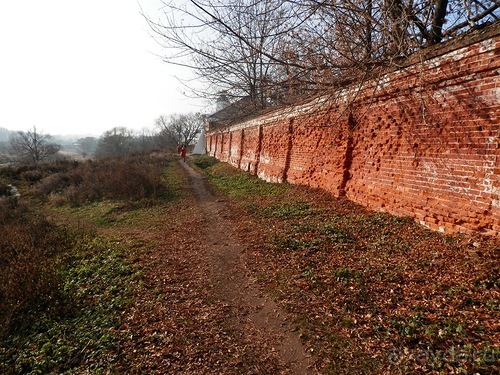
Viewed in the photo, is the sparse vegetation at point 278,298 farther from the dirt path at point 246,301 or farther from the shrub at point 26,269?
the dirt path at point 246,301

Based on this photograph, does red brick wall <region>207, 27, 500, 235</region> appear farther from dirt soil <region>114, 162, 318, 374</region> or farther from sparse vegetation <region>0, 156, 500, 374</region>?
dirt soil <region>114, 162, 318, 374</region>

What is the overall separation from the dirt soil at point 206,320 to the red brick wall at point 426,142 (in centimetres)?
324

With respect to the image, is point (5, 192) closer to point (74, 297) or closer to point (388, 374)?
point (74, 297)

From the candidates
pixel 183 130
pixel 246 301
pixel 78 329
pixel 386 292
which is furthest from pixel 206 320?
pixel 183 130

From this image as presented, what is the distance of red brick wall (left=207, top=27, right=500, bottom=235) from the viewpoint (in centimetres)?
383

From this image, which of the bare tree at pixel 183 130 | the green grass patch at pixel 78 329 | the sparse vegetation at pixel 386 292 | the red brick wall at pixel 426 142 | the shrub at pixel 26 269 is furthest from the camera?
the bare tree at pixel 183 130

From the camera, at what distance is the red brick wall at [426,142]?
3.83 metres

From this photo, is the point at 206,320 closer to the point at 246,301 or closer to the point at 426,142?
the point at 246,301

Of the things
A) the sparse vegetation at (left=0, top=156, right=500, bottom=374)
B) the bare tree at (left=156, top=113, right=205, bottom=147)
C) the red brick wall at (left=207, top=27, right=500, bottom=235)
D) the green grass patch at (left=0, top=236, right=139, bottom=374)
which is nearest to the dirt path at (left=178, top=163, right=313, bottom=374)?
the sparse vegetation at (left=0, top=156, right=500, bottom=374)

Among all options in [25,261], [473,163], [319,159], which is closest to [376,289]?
Result: [473,163]

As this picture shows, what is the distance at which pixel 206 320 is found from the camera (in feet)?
11.3

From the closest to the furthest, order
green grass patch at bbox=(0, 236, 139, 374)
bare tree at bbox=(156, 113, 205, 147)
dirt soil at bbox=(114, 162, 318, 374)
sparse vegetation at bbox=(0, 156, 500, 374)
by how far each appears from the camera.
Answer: sparse vegetation at bbox=(0, 156, 500, 374)
dirt soil at bbox=(114, 162, 318, 374)
green grass patch at bbox=(0, 236, 139, 374)
bare tree at bbox=(156, 113, 205, 147)

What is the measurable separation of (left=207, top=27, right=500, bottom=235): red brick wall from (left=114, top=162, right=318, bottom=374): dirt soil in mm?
3242

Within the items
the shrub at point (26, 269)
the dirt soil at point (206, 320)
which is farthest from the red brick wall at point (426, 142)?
the shrub at point (26, 269)
